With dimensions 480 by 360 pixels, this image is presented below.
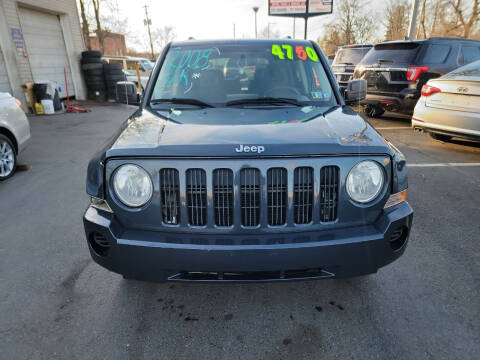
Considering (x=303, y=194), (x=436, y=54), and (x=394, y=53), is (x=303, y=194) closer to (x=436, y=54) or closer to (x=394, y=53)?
(x=394, y=53)

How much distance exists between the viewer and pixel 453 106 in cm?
554

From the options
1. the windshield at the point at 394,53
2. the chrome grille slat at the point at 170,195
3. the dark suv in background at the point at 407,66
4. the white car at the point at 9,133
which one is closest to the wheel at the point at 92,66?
the white car at the point at 9,133

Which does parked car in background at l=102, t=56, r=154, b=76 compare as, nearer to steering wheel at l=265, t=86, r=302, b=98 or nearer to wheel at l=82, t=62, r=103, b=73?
wheel at l=82, t=62, r=103, b=73

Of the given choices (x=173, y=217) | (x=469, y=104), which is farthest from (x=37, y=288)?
(x=469, y=104)

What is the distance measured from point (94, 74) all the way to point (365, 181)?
570 inches

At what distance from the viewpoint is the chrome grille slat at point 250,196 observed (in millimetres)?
1793

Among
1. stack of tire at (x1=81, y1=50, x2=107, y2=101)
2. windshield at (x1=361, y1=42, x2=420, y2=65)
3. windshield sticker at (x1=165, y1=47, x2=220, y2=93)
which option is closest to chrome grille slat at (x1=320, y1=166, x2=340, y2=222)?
windshield sticker at (x1=165, y1=47, x2=220, y2=93)

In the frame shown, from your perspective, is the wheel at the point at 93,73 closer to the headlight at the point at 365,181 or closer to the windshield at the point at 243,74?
the windshield at the point at 243,74

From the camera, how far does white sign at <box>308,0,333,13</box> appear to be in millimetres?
30766

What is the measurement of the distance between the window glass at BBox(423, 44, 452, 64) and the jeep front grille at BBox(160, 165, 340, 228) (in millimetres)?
7322

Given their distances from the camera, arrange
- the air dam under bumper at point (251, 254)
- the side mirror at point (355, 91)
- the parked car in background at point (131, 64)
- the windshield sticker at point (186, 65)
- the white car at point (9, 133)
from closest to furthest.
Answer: the air dam under bumper at point (251, 254) → the windshield sticker at point (186, 65) → the side mirror at point (355, 91) → the white car at point (9, 133) → the parked car in background at point (131, 64)

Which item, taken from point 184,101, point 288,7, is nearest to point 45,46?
point 184,101

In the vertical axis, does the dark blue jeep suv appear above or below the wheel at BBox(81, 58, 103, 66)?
below

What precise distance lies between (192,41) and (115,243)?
2.27 metres
